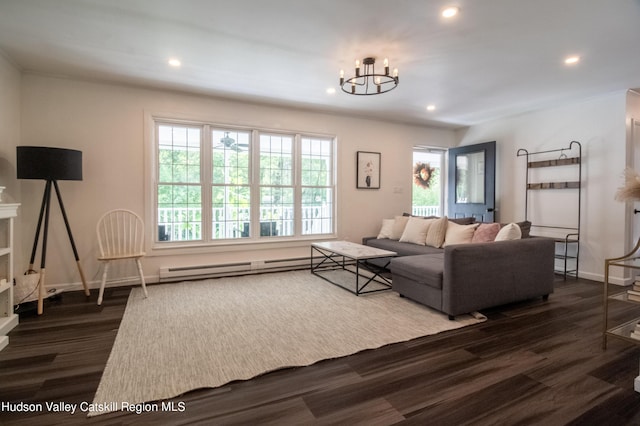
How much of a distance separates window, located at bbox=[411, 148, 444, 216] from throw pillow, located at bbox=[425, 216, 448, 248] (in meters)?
1.51

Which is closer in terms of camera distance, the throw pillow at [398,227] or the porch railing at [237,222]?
the porch railing at [237,222]

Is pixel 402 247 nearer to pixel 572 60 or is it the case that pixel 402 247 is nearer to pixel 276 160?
pixel 276 160

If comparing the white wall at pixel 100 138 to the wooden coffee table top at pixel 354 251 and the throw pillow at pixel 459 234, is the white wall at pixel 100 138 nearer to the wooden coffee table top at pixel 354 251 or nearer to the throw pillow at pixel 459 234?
the wooden coffee table top at pixel 354 251

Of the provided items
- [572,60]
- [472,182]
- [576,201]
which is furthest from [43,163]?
[576,201]

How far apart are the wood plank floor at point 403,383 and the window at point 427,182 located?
363 centimetres

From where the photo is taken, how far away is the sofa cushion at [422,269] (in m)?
2.92

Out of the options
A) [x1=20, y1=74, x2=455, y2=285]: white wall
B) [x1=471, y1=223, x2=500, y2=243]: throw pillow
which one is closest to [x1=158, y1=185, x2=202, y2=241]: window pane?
[x1=20, y1=74, x2=455, y2=285]: white wall

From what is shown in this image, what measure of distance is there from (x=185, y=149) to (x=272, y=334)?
2.90m

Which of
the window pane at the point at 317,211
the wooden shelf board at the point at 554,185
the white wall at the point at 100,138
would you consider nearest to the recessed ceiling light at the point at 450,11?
the white wall at the point at 100,138

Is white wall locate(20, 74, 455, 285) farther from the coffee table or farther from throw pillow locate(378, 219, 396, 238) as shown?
throw pillow locate(378, 219, 396, 238)

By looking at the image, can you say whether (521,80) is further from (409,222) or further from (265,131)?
(265,131)

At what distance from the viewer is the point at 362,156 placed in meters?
5.30

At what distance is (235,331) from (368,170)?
11.8 ft

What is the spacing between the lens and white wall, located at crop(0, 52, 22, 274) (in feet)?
10.0
